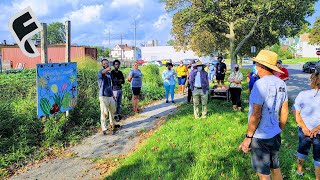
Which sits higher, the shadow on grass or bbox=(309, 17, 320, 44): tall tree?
bbox=(309, 17, 320, 44): tall tree

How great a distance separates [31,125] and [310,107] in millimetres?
5857

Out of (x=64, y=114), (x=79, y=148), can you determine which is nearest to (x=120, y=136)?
(x=79, y=148)

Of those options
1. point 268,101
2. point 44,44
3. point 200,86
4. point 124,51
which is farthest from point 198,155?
point 124,51

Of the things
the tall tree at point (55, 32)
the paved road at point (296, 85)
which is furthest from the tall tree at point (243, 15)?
the tall tree at point (55, 32)

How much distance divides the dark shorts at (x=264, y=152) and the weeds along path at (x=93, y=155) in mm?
2748

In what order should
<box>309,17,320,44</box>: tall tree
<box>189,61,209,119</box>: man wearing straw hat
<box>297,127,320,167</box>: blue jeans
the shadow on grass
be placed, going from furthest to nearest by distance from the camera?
<box>309,17,320,44</box>: tall tree, <box>189,61,209,119</box>: man wearing straw hat, the shadow on grass, <box>297,127,320,167</box>: blue jeans

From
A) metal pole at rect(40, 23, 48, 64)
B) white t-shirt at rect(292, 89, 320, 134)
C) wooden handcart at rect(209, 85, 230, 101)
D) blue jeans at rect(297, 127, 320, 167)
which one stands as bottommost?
blue jeans at rect(297, 127, 320, 167)

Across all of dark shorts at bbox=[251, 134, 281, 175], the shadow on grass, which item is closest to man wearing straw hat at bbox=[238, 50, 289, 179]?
dark shorts at bbox=[251, 134, 281, 175]

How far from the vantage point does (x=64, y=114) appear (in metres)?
7.73

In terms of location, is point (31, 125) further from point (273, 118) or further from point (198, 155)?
point (273, 118)

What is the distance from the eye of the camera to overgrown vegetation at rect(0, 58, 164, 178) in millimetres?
5797

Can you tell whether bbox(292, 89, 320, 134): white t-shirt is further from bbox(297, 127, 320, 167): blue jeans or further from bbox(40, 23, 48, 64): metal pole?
bbox(40, 23, 48, 64): metal pole

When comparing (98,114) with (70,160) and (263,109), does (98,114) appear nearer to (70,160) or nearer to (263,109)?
(70,160)

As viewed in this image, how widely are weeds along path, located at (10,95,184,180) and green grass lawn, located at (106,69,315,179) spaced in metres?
0.46
